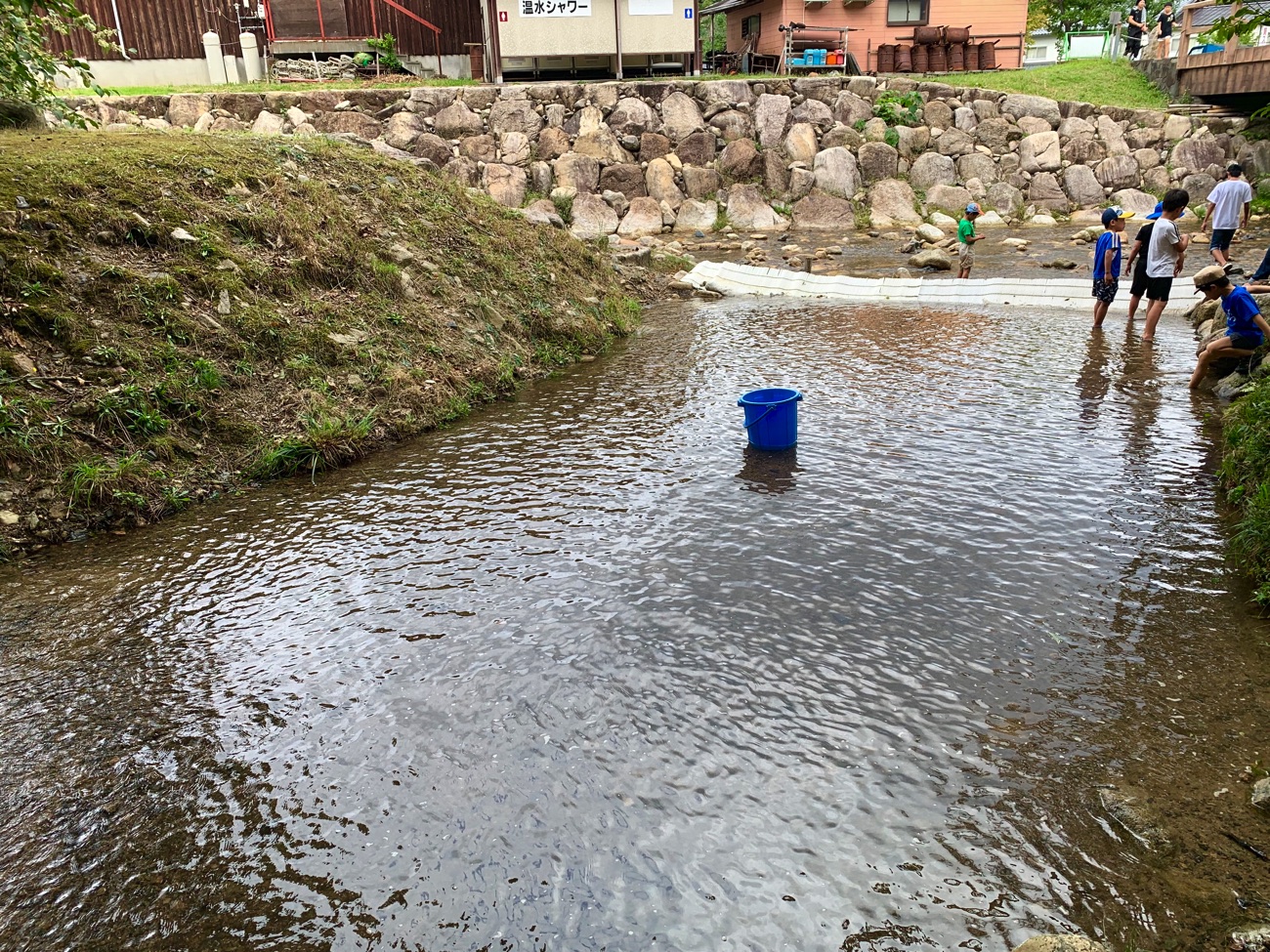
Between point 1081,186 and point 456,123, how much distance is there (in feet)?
68.1

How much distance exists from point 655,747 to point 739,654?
999 millimetres

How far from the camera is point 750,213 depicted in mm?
25953

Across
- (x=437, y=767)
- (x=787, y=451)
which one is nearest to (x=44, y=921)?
(x=437, y=767)

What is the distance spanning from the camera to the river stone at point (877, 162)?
27047 mm

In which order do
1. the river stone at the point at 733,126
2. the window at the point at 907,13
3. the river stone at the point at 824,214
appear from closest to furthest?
the river stone at the point at 824,214 < the river stone at the point at 733,126 < the window at the point at 907,13

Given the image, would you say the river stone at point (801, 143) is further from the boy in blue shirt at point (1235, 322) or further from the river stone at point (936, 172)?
the boy in blue shirt at point (1235, 322)

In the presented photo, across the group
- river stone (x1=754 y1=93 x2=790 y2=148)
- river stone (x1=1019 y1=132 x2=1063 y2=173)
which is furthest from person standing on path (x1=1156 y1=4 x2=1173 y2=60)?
river stone (x1=754 y1=93 x2=790 y2=148)

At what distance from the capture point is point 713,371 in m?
11.2

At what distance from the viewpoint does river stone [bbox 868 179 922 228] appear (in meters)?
25.7

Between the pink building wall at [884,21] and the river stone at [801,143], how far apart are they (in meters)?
8.89

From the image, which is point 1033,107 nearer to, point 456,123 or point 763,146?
point 763,146

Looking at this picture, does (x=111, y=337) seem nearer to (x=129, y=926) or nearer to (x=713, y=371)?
(x=129, y=926)

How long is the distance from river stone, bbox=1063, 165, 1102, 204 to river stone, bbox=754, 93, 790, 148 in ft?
31.0

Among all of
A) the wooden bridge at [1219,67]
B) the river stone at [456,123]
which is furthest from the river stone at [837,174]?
the river stone at [456,123]
